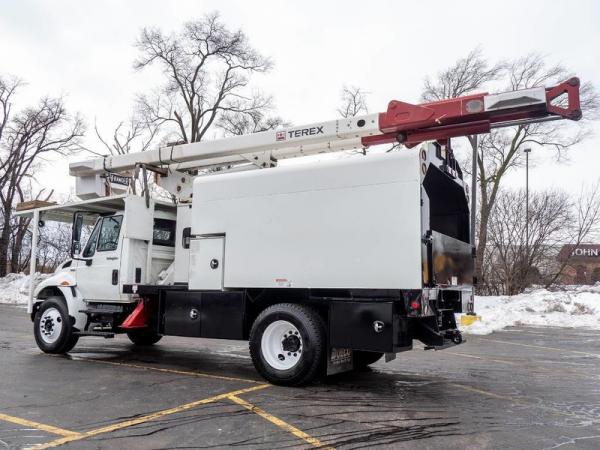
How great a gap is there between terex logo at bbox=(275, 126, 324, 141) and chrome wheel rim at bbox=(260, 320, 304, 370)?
9.79 feet

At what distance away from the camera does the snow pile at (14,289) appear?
91.5ft

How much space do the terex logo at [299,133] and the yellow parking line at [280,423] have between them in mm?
4050

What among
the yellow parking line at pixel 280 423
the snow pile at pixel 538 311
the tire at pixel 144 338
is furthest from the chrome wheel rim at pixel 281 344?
the snow pile at pixel 538 311

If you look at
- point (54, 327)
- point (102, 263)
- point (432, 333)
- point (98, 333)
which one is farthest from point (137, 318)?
point (432, 333)

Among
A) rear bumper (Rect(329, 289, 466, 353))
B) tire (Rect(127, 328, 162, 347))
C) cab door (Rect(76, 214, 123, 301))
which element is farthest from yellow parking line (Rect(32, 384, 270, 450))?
tire (Rect(127, 328, 162, 347))

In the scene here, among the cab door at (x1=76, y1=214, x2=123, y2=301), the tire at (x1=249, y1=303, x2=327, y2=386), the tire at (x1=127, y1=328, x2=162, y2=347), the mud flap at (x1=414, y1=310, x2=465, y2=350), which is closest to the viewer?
the mud flap at (x1=414, y1=310, x2=465, y2=350)

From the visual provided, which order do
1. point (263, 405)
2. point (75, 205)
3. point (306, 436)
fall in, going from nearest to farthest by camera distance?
point (306, 436), point (263, 405), point (75, 205)

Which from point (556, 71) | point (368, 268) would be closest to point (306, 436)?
point (368, 268)

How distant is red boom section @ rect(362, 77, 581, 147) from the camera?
6.52 meters

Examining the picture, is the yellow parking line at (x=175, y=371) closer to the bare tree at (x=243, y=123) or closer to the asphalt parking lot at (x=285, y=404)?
the asphalt parking lot at (x=285, y=404)

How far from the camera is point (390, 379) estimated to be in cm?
782

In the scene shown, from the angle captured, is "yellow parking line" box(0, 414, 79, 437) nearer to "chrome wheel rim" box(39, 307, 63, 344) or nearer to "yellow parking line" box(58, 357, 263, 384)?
"yellow parking line" box(58, 357, 263, 384)

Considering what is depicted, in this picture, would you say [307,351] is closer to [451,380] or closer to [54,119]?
[451,380]

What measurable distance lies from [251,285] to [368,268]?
1.81m
